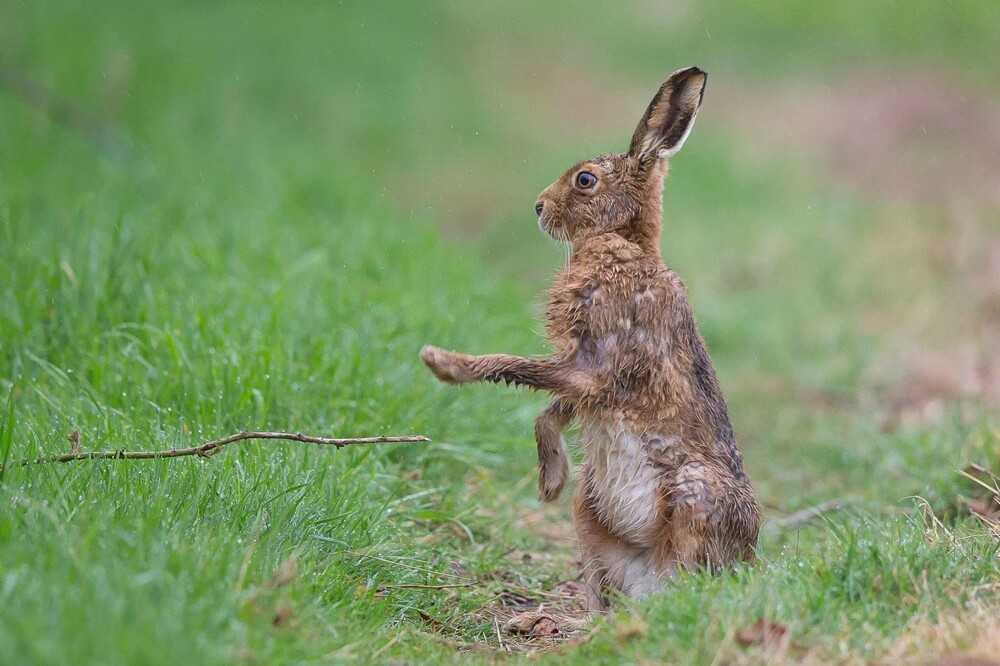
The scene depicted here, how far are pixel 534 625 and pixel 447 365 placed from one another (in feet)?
3.22

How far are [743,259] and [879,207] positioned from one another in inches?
81.2

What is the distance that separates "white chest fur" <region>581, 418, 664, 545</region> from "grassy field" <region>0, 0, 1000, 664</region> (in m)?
0.38

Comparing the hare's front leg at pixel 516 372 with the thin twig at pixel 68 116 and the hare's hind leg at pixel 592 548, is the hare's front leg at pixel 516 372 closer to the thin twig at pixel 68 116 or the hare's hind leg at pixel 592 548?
the hare's hind leg at pixel 592 548

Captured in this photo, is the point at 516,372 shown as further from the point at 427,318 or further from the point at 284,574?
the point at 427,318

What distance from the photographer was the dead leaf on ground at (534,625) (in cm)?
452

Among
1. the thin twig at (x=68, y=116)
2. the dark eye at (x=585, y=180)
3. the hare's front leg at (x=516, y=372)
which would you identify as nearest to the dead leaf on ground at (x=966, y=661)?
the hare's front leg at (x=516, y=372)

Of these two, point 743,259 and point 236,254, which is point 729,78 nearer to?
point 743,259

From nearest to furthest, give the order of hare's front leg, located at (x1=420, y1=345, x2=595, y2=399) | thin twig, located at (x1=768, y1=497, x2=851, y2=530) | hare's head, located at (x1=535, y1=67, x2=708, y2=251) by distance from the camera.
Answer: hare's front leg, located at (x1=420, y1=345, x2=595, y2=399)
hare's head, located at (x1=535, y1=67, x2=708, y2=251)
thin twig, located at (x1=768, y1=497, x2=851, y2=530)

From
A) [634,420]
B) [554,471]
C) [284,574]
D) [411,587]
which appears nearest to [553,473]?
[554,471]

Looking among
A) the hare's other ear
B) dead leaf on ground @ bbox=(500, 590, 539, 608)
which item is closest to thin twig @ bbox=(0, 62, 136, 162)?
the hare's other ear

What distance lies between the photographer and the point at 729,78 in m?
16.8

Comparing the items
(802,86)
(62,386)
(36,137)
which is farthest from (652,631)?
(802,86)

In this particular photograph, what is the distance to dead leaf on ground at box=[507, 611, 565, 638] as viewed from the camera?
452 cm

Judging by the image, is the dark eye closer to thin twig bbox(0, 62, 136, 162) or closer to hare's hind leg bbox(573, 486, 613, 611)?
hare's hind leg bbox(573, 486, 613, 611)
